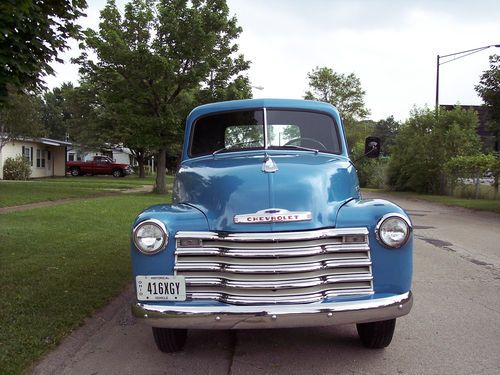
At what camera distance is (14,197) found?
16266 millimetres

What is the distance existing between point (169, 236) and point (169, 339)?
3.27 ft

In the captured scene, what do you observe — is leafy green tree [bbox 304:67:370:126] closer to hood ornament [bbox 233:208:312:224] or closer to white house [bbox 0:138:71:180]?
white house [bbox 0:138:71:180]

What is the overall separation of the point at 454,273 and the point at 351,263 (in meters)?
4.51

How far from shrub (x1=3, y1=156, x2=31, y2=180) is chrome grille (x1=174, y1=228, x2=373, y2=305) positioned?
29134 mm

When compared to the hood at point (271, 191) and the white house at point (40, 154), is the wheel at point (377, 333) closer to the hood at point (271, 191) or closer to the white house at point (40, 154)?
the hood at point (271, 191)

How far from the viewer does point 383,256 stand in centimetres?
366

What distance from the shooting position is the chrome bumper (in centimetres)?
339

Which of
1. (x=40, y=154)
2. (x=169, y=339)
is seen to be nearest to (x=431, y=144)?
(x=169, y=339)

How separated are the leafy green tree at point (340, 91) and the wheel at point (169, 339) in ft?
145

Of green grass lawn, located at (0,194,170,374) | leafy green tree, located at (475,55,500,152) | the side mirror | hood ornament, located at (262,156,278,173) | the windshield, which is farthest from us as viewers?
leafy green tree, located at (475,55,500,152)

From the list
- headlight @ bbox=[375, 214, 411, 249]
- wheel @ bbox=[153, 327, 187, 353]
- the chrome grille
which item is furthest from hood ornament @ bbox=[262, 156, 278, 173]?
wheel @ bbox=[153, 327, 187, 353]

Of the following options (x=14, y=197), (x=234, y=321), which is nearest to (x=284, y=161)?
(x=234, y=321)

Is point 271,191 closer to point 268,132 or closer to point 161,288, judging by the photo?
point 161,288

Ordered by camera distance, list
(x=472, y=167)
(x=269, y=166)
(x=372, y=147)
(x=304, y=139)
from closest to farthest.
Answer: (x=269, y=166) < (x=304, y=139) < (x=372, y=147) < (x=472, y=167)
